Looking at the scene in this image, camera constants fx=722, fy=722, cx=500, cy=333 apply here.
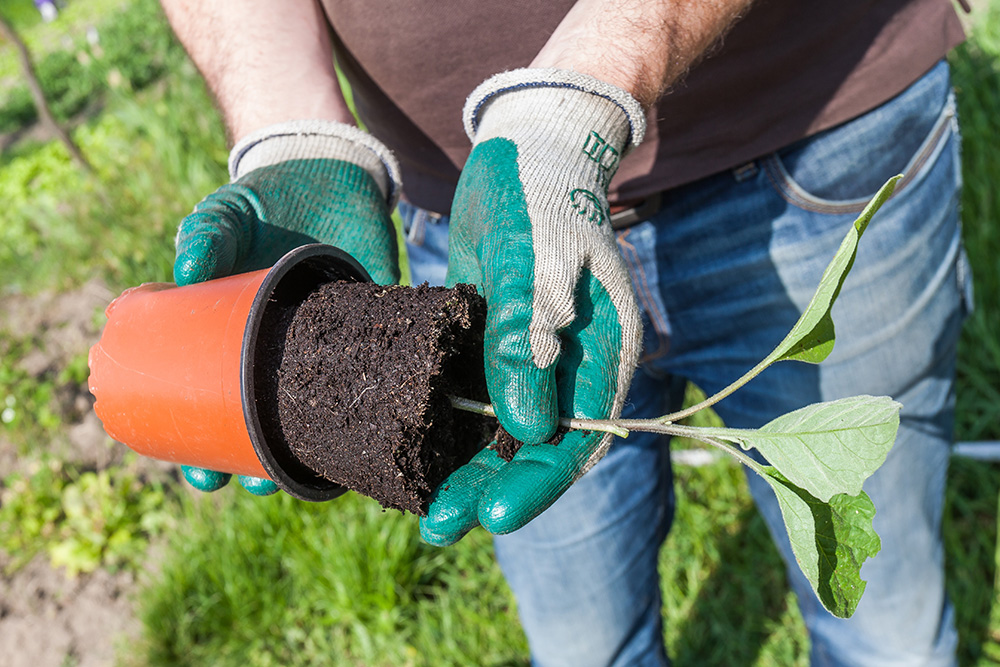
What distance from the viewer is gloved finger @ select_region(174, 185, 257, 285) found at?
1.18 meters

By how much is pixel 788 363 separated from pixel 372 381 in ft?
2.86

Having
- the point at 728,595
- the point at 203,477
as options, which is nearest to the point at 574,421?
the point at 203,477

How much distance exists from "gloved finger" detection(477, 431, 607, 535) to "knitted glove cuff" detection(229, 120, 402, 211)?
2.28ft

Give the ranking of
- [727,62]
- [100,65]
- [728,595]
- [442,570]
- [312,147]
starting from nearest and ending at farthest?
[727,62], [312,147], [728,595], [442,570], [100,65]

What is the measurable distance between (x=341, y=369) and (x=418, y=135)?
65cm

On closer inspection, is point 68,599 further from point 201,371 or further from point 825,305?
point 825,305

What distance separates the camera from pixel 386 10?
1.36 meters

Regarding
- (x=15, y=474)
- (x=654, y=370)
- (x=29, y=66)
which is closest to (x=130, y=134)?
(x=29, y=66)

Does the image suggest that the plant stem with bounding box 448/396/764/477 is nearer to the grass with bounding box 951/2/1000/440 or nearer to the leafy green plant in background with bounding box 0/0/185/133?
the grass with bounding box 951/2/1000/440

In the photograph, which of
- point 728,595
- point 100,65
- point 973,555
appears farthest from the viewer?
point 100,65

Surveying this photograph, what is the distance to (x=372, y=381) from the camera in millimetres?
1086

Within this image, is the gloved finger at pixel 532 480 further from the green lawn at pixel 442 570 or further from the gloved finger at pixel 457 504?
the green lawn at pixel 442 570

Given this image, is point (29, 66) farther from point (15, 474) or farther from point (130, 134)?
point (15, 474)

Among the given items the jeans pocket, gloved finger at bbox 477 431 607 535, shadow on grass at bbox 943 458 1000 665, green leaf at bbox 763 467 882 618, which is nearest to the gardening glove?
gloved finger at bbox 477 431 607 535
